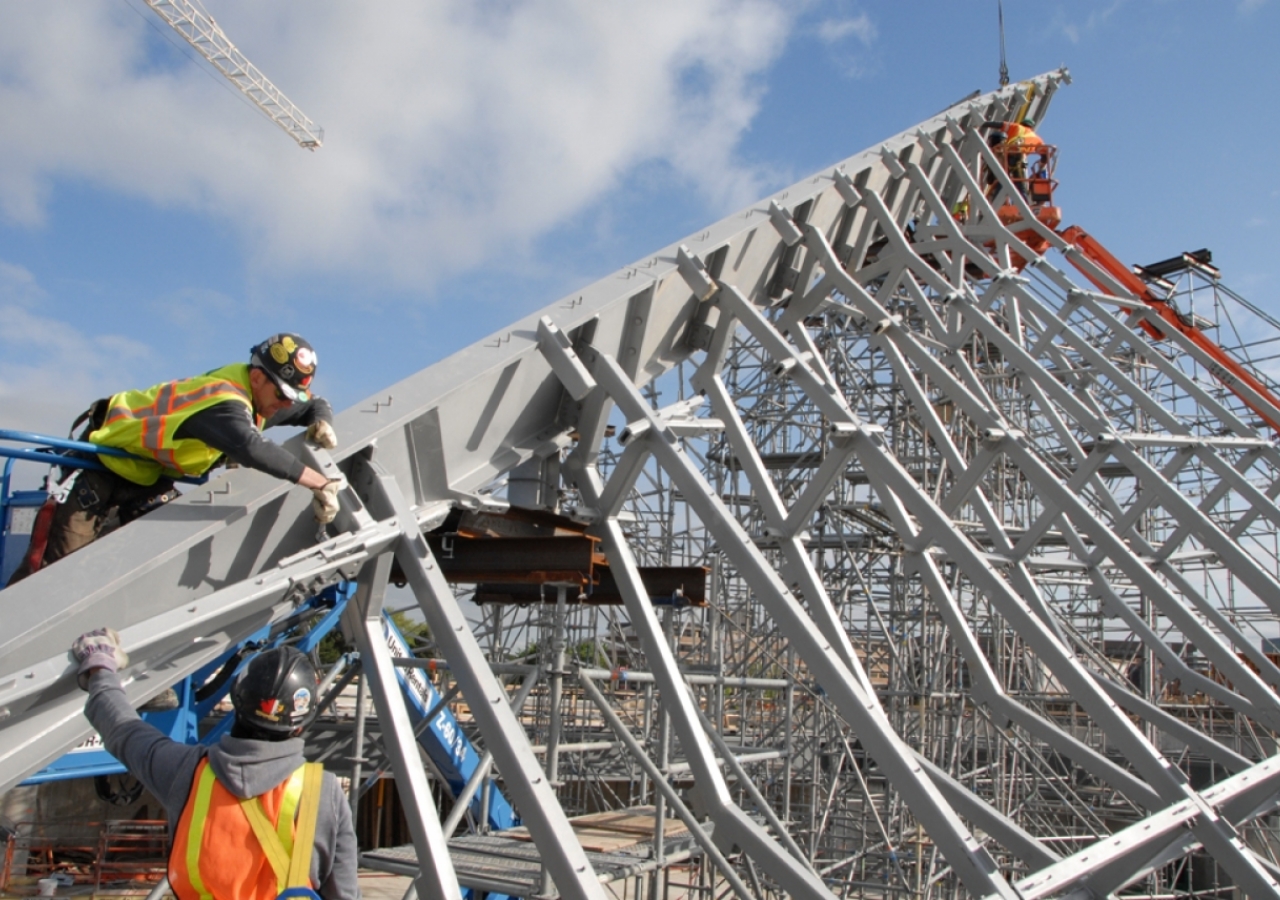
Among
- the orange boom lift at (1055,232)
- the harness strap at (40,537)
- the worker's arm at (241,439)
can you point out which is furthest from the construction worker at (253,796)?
the orange boom lift at (1055,232)

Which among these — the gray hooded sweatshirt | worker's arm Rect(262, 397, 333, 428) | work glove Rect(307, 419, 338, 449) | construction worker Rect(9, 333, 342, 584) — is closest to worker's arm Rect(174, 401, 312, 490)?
construction worker Rect(9, 333, 342, 584)

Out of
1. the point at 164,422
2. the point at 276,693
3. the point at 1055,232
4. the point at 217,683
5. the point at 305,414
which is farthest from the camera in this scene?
the point at 1055,232

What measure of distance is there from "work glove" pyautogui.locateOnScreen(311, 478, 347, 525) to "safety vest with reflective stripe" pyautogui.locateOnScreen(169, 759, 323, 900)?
1.76 metres

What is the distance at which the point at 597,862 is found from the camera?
6672 millimetres

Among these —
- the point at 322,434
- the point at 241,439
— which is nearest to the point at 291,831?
the point at 241,439

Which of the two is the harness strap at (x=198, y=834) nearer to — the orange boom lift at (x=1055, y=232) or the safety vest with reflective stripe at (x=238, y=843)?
the safety vest with reflective stripe at (x=238, y=843)

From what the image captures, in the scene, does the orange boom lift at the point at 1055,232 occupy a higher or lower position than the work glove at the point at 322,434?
higher

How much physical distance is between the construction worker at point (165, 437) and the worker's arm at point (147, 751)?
1.38 meters

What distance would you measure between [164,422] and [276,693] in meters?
1.96

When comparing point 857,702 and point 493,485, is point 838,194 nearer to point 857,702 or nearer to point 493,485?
point 493,485

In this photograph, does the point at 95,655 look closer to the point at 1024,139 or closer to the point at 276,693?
the point at 276,693

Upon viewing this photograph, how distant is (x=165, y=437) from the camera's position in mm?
3936

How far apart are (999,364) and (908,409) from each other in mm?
3795

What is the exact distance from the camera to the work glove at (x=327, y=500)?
3979 mm
